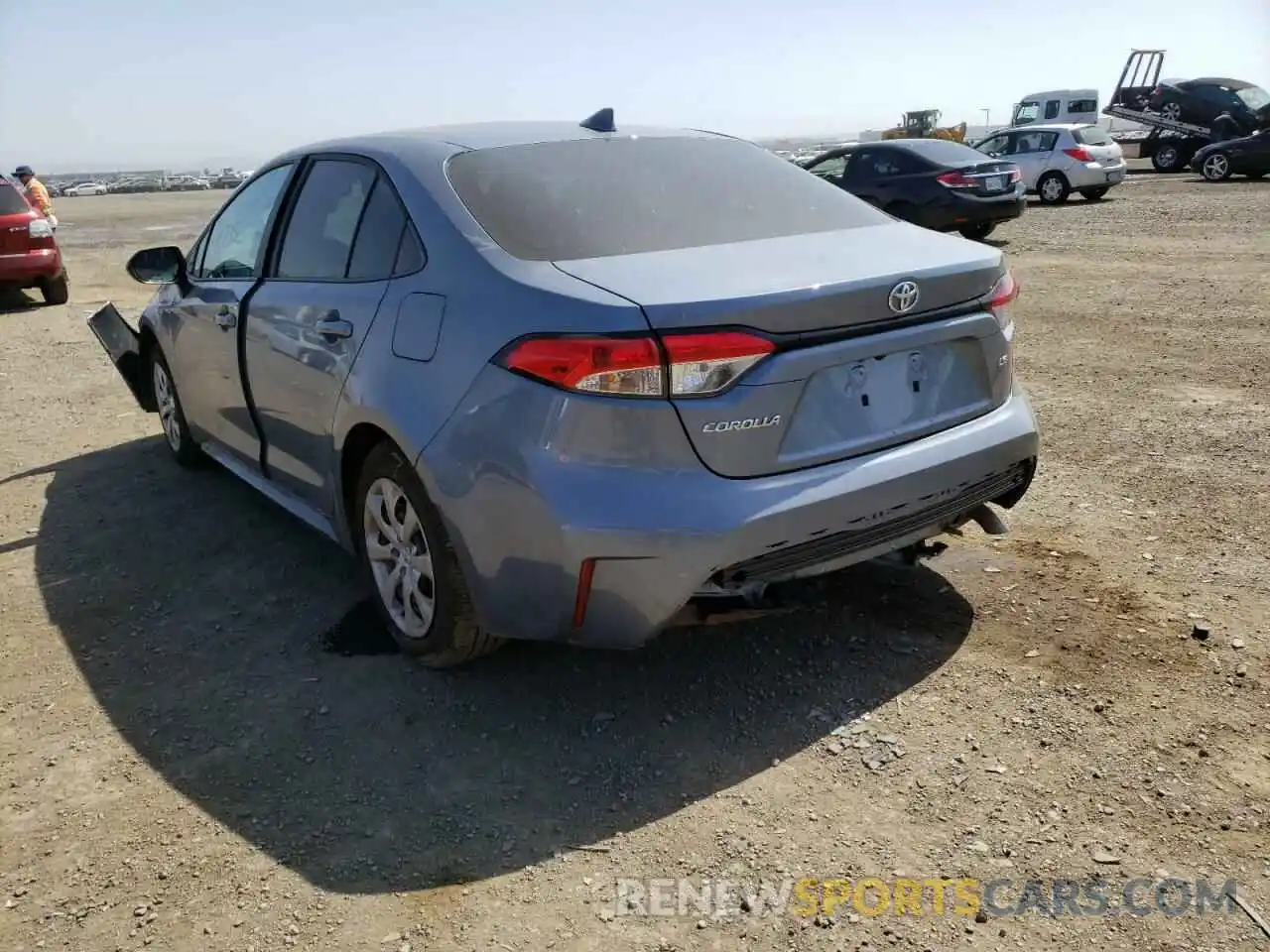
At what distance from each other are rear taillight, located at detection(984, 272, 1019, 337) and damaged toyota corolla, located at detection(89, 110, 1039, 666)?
1cm

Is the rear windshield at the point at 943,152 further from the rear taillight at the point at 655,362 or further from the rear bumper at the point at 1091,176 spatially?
the rear taillight at the point at 655,362

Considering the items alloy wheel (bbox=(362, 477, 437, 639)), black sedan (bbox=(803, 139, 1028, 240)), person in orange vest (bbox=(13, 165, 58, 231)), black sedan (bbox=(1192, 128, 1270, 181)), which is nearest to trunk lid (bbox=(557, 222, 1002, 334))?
alloy wheel (bbox=(362, 477, 437, 639))

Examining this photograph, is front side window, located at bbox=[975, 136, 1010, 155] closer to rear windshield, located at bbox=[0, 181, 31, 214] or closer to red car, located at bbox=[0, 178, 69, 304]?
red car, located at bbox=[0, 178, 69, 304]

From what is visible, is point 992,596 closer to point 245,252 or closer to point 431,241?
point 431,241

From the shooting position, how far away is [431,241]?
319cm

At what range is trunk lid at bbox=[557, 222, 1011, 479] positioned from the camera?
2.69 meters

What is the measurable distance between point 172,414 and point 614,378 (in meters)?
3.93

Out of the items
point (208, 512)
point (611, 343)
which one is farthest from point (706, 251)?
point (208, 512)

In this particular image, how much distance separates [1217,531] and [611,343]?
9.51 ft

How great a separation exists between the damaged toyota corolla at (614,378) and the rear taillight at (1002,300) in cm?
1

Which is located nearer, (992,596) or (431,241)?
(431,241)

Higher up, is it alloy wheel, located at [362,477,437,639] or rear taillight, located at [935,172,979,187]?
rear taillight, located at [935,172,979,187]

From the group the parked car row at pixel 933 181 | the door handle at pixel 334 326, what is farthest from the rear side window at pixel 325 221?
the parked car row at pixel 933 181

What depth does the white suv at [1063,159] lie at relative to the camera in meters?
20.1
